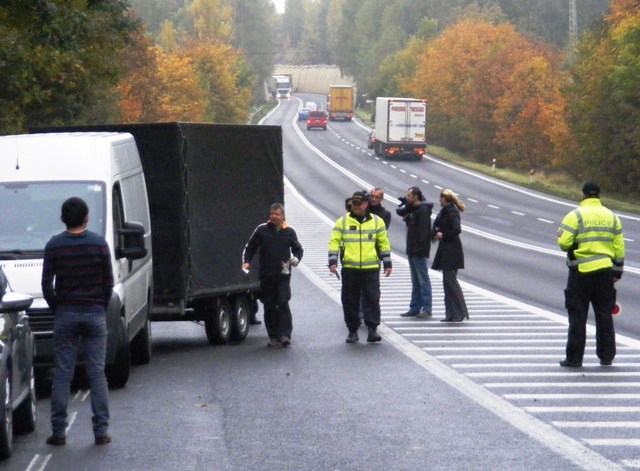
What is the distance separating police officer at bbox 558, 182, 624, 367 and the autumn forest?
25.9 ft

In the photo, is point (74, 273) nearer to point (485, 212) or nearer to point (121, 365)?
point (121, 365)

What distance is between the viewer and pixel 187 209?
569 inches

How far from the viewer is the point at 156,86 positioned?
68250 millimetres

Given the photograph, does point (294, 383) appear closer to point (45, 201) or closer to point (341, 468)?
point (45, 201)

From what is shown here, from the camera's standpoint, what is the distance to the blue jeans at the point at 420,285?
17.4m

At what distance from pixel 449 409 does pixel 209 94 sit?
88970mm

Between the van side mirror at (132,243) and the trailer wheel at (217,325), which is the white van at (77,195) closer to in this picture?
the van side mirror at (132,243)

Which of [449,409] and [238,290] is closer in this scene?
[449,409]

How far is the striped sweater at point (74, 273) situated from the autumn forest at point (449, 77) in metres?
8.44

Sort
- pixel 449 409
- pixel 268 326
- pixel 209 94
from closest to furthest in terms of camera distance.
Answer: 1. pixel 449 409
2. pixel 268 326
3. pixel 209 94

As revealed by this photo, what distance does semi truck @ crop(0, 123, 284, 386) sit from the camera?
39.3 ft

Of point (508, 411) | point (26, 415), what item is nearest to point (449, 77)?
point (508, 411)

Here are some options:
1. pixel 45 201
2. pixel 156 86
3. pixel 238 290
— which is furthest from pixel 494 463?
pixel 156 86

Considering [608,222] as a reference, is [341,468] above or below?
below
